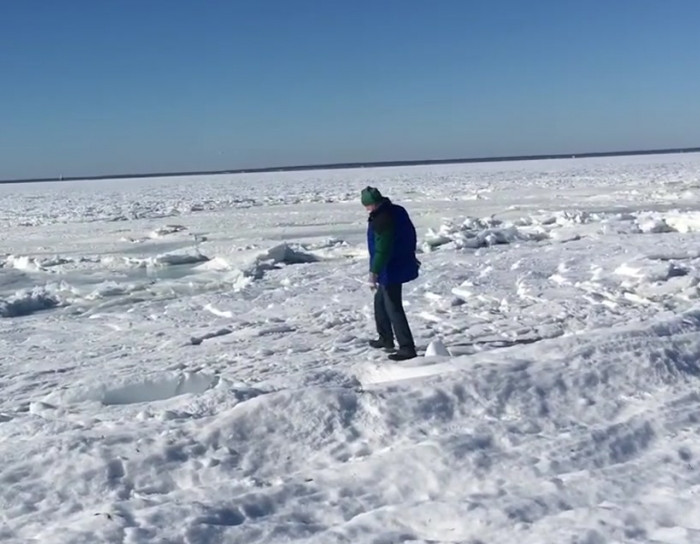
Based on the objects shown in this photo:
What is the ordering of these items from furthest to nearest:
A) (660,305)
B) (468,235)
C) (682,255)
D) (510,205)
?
(510,205), (468,235), (682,255), (660,305)

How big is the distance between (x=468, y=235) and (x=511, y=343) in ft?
23.8

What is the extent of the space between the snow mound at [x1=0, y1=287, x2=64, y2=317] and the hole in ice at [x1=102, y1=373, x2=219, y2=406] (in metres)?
4.29

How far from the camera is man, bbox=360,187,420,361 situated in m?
5.08

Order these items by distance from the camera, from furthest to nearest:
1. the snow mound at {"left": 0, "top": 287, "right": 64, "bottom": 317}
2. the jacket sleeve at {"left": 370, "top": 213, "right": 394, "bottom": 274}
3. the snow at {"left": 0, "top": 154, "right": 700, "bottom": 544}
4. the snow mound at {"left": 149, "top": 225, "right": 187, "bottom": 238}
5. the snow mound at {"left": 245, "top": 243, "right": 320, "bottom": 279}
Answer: the snow mound at {"left": 149, "top": 225, "right": 187, "bottom": 238} < the snow mound at {"left": 245, "top": 243, "right": 320, "bottom": 279} < the snow mound at {"left": 0, "top": 287, "right": 64, "bottom": 317} < the jacket sleeve at {"left": 370, "top": 213, "right": 394, "bottom": 274} < the snow at {"left": 0, "top": 154, "right": 700, "bottom": 544}

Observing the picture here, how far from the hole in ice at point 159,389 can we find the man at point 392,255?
127 centimetres

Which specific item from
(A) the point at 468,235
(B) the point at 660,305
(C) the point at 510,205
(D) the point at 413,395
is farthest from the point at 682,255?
(C) the point at 510,205

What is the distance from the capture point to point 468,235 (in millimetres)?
13023

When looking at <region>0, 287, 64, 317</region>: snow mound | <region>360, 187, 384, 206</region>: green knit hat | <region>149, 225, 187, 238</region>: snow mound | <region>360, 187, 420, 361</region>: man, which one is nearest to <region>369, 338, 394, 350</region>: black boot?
<region>360, 187, 420, 361</region>: man

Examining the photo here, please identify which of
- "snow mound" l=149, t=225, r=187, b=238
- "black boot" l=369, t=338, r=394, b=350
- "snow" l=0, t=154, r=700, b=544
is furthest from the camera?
"snow mound" l=149, t=225, r=187, b=238

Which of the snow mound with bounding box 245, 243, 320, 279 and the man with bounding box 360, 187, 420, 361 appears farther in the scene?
the snow mound with bounding box 245, 243, 320, 279

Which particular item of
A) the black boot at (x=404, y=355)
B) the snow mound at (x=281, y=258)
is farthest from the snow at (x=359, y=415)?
the snow mound at (x=281, y=258)

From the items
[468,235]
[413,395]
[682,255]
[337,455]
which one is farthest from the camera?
[468,235]

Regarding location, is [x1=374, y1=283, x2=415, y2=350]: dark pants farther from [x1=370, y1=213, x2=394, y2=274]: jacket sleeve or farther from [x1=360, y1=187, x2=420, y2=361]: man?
[x1=370, y1=213, x2=394, y2=274]: jacket sleeve

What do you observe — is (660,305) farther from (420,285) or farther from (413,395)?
(413,395)
